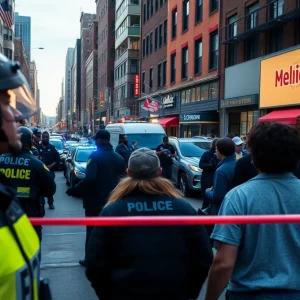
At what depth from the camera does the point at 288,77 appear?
66.9 ft

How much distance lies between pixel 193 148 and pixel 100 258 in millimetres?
12777

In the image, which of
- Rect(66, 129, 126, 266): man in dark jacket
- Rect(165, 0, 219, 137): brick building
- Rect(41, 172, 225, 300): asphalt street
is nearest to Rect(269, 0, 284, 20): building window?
Rect(165, 0, 219, 137): brick building

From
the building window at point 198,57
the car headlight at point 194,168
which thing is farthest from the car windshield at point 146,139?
the building window at point 198,57

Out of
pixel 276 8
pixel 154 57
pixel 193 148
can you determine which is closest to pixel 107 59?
pixel 154 57

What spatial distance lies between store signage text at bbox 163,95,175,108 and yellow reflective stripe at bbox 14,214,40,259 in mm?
36210

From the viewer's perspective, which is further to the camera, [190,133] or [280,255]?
[190,133]

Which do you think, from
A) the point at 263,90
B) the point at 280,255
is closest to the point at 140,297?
the point at 280,255

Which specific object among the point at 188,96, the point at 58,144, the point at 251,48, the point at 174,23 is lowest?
the point at 58,144

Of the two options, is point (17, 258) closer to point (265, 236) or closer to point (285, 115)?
point (265, 236)

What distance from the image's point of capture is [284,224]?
99.5 inches

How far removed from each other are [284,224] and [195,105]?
30.5 m

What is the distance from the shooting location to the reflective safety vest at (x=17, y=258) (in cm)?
132

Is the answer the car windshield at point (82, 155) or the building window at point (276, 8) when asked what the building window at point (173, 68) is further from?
the car windshield at point (82, 155)

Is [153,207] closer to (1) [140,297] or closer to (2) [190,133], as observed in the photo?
(1) [140,297]
